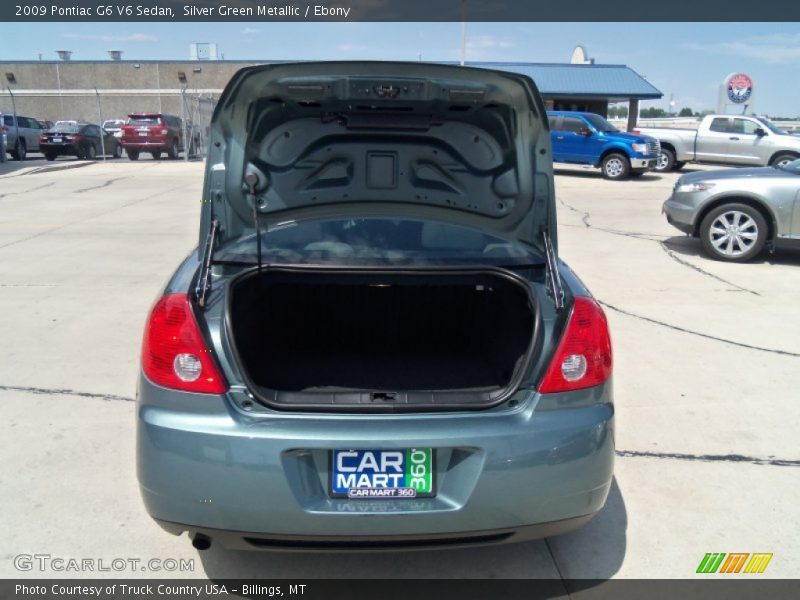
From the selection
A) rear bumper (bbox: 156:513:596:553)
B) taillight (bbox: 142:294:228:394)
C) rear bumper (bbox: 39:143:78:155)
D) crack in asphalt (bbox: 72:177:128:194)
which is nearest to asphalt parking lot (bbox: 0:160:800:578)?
rear bumper (bbox: 156:513:596:553)

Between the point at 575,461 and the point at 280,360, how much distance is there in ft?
5.00

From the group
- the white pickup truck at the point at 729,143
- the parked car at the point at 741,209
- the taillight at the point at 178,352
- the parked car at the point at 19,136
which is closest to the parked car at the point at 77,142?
the parked car at the point at 19,136

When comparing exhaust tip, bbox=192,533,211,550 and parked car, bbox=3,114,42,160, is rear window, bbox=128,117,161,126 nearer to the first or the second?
parked car, bbox=3,114,42,160

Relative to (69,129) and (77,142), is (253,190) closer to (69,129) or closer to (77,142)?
(77,142)

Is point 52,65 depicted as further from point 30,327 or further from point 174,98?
point 30,327

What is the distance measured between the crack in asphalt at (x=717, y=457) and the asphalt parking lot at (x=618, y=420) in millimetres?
11

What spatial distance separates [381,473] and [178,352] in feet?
2.73

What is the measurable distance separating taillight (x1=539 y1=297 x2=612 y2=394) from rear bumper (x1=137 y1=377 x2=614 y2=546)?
15 cm

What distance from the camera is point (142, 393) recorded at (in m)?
2.46

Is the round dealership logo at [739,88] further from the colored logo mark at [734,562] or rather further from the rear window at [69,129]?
the colored logo mark at [734,562]

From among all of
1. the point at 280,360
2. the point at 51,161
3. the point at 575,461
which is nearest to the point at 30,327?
the point at 280,360

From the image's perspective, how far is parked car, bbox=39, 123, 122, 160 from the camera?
2455 centimetres

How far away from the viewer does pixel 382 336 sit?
142 inches

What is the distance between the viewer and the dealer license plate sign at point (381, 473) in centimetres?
226
